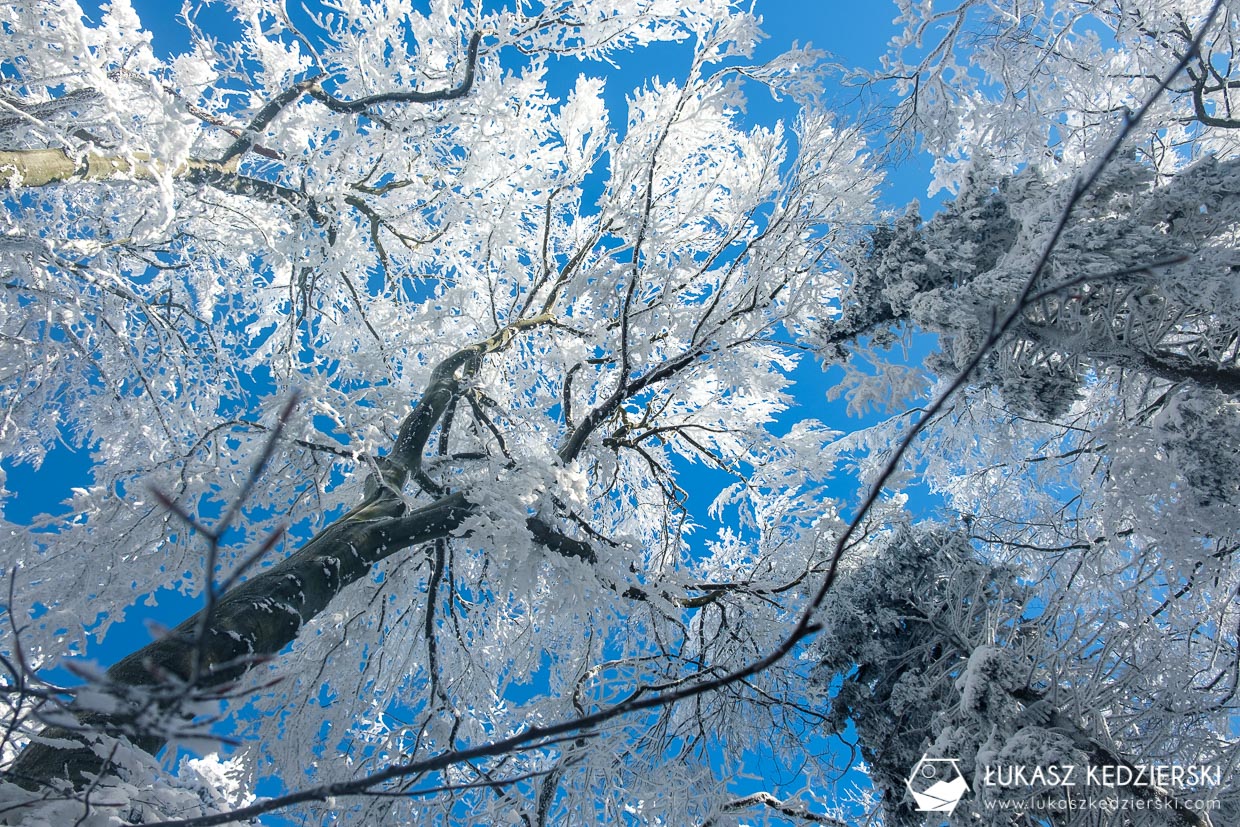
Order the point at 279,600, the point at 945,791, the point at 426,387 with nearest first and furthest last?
the point at 279,600 → the point at 945,791 → the point at 426,387

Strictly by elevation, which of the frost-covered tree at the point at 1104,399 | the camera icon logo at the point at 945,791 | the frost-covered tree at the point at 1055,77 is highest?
the frost-covered tree at the point at 1055,77

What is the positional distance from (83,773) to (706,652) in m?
4.71

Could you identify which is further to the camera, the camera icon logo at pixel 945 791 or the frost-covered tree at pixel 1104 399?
the camera icon logo at pixel 945 791

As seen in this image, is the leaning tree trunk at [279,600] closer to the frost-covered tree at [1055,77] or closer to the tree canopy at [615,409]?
the tree canopy at [615,409]

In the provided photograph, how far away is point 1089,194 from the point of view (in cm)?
439

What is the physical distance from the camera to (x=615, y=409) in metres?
5.31

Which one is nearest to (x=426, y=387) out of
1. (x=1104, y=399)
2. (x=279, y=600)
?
(x=279, y=600)

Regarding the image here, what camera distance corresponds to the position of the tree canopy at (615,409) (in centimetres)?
403

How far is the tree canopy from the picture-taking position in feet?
13.2

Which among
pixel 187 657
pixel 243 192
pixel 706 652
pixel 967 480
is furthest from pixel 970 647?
pixel 243 192

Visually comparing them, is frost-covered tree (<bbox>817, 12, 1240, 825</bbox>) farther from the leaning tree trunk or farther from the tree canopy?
the leaning tree trunk

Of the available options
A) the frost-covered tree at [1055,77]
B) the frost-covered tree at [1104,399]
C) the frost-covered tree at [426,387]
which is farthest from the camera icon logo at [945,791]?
the frost-covered tree at [1055,77]

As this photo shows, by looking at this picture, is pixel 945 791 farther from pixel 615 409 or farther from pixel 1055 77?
pixel 1055 77

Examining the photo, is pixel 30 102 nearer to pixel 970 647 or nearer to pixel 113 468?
pixel 113 468
